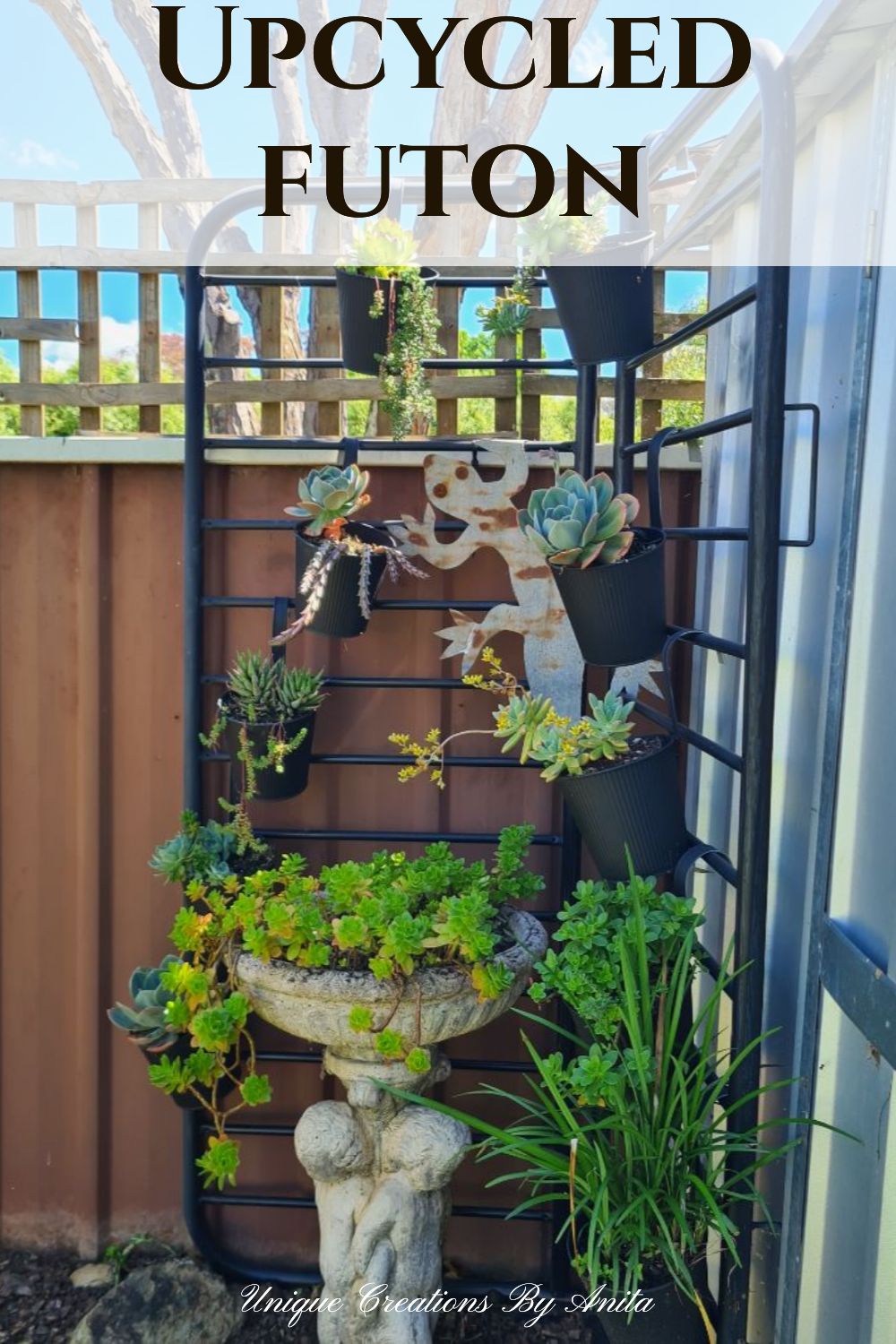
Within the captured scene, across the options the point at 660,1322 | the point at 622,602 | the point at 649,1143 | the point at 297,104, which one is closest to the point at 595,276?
the point at 622,602

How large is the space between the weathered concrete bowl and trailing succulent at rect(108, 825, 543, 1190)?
0.02 m

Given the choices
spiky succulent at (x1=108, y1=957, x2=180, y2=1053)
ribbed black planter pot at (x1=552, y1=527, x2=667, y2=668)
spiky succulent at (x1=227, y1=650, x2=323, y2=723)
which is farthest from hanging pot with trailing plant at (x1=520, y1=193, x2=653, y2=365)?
spiky succulent at (x1=108, y1=957, x2=180, y2=1053)

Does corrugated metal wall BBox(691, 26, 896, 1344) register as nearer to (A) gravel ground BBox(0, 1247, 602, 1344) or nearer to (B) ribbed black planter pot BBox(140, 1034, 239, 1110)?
(A) gravel ground BBox(0, 1247, 602, 1344)

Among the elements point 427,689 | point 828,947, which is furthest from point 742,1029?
point 427,689

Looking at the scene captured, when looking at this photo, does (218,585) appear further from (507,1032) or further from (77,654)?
(507,1032)

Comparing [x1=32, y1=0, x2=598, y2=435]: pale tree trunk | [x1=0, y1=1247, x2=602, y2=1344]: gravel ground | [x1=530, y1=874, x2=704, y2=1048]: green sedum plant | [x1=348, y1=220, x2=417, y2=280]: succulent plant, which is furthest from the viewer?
[x1=32, y1=0, x2=598, y2=435]: pale tree trunk

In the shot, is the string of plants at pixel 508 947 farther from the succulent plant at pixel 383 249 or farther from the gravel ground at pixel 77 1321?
the gravel ground at pixel 77 1321

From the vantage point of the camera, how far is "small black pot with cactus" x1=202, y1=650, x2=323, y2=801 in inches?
79.5

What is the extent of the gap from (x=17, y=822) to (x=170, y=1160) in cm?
79

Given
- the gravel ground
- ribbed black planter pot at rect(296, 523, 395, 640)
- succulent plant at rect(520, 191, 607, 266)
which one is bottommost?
the gravel ground

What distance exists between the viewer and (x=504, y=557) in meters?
2.18

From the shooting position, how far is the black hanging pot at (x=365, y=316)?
6.43 feet

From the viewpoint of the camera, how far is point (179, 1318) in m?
2.06

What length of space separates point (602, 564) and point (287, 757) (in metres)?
0.74
